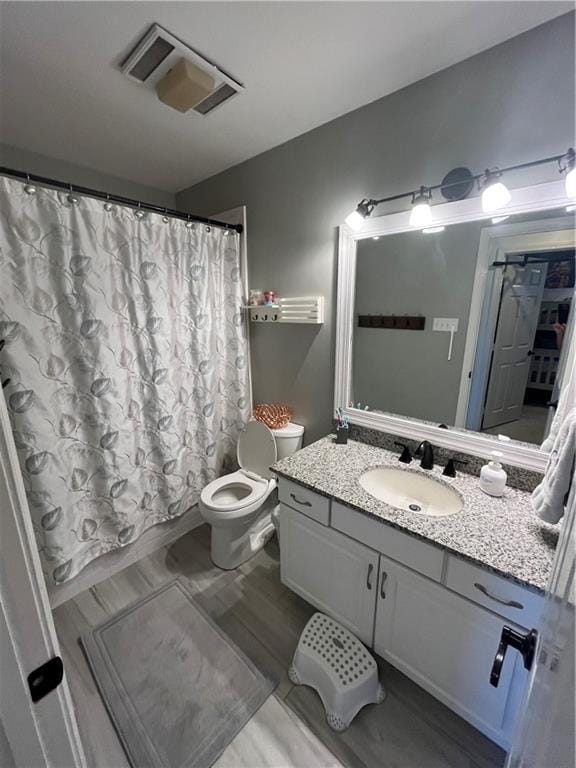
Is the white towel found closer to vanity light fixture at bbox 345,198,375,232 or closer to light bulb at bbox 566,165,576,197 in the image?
light bulb at bbox 566,165,576,197

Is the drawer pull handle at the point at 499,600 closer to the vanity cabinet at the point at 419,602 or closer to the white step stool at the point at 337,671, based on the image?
the vanity cabinet at the point at 419,602

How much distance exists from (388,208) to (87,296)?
1.50 metres

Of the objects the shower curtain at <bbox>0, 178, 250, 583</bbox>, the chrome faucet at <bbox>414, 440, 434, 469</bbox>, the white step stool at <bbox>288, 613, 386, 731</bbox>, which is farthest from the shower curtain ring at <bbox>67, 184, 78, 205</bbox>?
the white step stool at <bbox>288, 613, 386, 731</bbox>

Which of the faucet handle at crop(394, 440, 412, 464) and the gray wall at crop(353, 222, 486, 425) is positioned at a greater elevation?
the gray wall at crop(353, 222, 486, 425)

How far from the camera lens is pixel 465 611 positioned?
103 cm

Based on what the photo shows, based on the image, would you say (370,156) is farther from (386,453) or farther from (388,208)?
(386,453)

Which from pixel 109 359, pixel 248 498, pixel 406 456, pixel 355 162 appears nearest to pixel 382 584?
pixel 406 456

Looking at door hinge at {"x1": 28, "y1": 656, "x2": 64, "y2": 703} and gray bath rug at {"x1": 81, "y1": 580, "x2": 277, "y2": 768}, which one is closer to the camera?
door hinge at {"x1": 28, "y1": 656, "x2": 64, "y2": 703}

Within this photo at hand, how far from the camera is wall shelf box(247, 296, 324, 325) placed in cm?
179

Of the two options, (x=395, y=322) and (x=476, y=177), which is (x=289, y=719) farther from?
(x=476, y=177)

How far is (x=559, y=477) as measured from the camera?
0.95m

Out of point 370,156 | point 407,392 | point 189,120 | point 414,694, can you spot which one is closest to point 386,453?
point 407,392

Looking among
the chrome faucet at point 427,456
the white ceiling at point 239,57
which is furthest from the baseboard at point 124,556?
the white ceiling at point 239,57

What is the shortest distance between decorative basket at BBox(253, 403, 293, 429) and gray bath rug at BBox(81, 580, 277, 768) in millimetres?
1065
